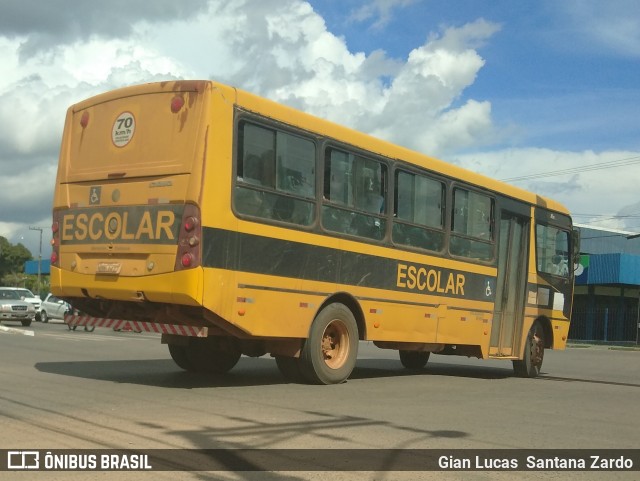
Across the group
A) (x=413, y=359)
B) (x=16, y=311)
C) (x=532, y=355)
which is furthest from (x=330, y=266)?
(x=16, y=311)

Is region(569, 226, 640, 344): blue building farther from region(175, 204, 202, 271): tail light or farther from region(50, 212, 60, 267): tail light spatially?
region(175, 204, 202, 271): tail light

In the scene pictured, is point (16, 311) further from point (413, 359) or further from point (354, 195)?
point (354, 195)

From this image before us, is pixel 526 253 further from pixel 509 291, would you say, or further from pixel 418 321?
pixel 418 321

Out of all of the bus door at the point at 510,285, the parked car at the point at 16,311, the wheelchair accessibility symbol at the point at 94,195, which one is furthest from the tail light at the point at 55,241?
the parked car at the point at 16,311

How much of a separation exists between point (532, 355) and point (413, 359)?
224 centimetres

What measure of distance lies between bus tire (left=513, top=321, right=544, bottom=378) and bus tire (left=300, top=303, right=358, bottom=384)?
4772 mm

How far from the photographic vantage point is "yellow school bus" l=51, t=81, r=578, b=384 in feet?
32.7

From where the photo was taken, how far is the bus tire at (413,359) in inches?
650

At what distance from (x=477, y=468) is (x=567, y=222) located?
471 inches

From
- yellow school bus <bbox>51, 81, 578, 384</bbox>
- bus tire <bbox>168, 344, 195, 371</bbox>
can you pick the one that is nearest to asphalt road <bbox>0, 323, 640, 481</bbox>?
bus tire <bbox>168, 344, 195, 371</bbox>

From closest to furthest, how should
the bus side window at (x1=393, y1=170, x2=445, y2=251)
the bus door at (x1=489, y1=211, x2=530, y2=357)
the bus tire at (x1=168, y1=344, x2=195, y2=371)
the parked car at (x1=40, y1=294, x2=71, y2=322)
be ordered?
the bus tire at (x1=168, y1=344, x2=195, y2=371) → the bus side window at (x1=393, y1=170, x2=445, y2=251) → the bus door at (x1=489, y1=211, x2=530, y2=357) → the parked car at (x1=40, y1=294, x2=71, y2=322)

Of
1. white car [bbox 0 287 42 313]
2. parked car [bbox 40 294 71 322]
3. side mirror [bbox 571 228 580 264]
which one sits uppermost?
side mirror [bbox 571 228 580 264]

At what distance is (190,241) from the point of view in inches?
383

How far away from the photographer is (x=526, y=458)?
6.80 meters
